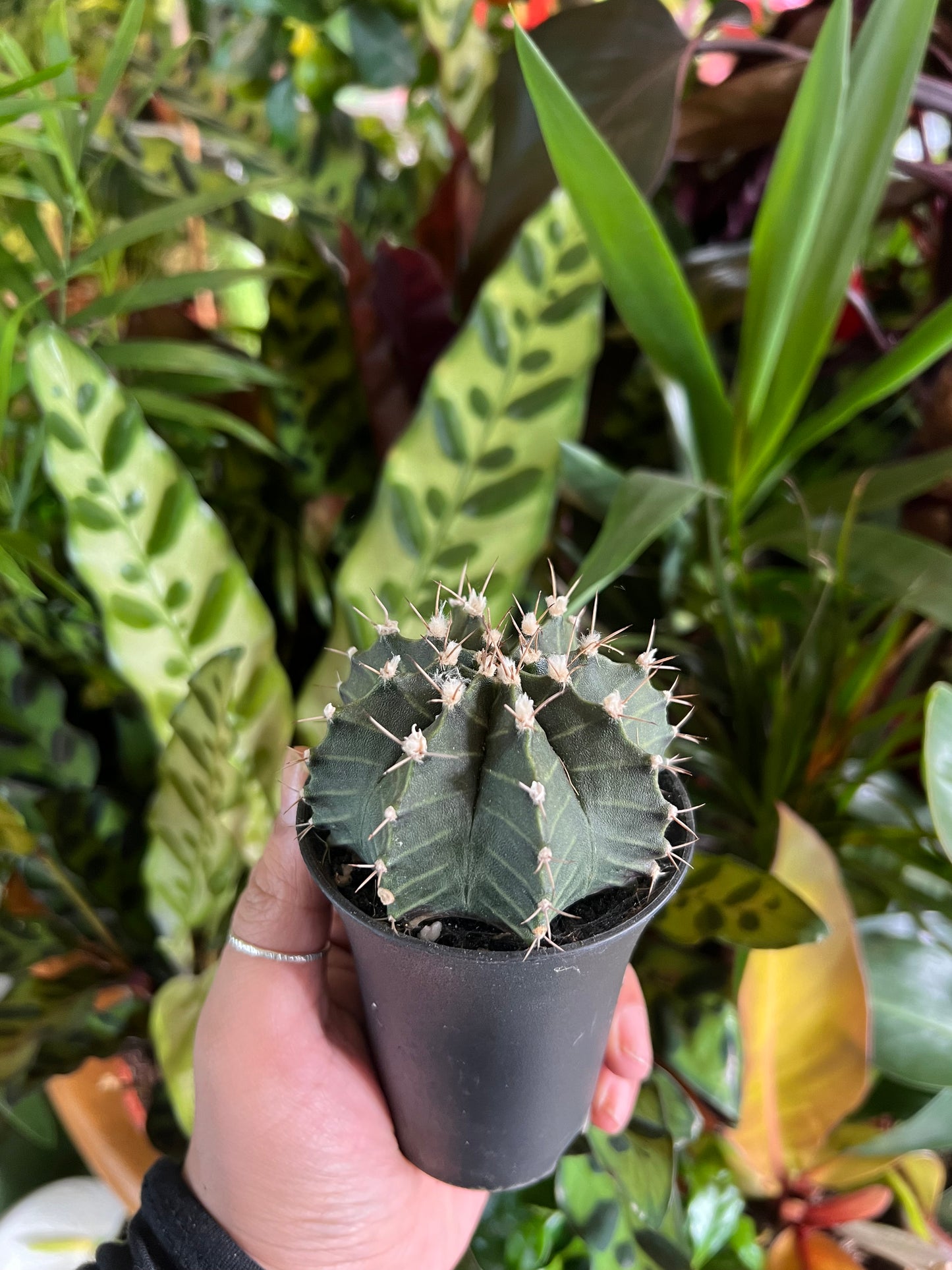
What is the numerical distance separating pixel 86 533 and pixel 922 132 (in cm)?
90

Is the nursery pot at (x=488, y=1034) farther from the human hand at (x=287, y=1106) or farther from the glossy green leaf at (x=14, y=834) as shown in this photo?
the glossy green leaf at (x=14, y=834)

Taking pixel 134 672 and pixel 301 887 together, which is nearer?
pixel 301 887

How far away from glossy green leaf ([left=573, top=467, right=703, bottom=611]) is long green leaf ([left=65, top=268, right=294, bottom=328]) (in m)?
0.30

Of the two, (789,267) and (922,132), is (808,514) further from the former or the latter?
(922,132)

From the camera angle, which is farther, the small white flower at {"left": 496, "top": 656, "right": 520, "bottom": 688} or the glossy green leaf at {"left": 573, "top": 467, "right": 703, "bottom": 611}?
the glossy green leaf at {"left": 573, "top": 467, "right": 703, "bottom": 611}

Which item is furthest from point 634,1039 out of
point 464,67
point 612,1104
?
point 464,67

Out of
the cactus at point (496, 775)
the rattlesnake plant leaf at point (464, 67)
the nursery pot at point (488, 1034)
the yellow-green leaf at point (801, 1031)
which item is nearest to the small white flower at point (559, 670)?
the cactus at point (496, 775)

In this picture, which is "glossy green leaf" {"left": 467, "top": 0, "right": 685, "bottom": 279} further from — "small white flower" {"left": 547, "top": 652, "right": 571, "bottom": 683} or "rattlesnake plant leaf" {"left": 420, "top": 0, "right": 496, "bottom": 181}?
"small white flower" {"left": 547, "top": 652, "right": 571, "bottom": 683}

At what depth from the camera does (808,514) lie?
0.65 m

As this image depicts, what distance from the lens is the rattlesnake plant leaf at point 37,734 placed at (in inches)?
27.0

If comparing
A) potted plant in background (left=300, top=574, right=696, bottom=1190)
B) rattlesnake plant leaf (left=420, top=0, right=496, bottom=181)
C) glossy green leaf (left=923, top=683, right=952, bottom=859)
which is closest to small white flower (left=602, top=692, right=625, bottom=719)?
potted plant in background (left=300, top=574, right=696, bottom=1190)

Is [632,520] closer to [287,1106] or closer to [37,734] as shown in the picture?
[287,1106]

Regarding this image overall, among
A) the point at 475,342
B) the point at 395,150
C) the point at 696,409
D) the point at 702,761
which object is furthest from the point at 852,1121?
the point at 395,150

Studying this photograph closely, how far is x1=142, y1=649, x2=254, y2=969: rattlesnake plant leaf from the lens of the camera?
0.59 m
